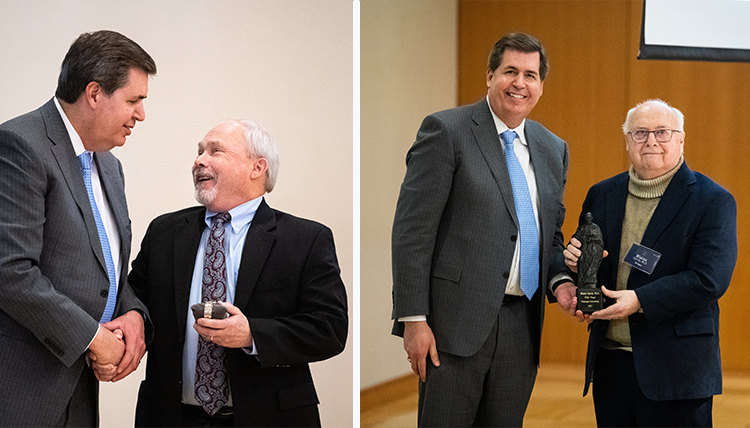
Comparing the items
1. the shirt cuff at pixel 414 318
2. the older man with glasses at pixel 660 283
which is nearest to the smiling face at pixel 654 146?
the older man with glasses at pixel 660 283

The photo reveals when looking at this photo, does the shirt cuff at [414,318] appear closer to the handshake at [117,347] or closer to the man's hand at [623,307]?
Result: the man's hand at [623,307]

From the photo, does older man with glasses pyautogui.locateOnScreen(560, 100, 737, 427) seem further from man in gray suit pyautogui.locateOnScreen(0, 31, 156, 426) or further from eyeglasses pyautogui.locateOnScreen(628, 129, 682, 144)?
man in gray suit pyautogui.locateOnScreen(0, 31, 156, 426)

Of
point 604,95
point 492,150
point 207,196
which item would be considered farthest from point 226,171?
point 604,95

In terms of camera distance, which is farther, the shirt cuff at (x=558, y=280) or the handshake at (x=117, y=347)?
the shirt cuff at (x=558, y=280)

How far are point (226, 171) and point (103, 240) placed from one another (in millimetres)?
502

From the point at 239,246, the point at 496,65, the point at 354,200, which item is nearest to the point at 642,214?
the point at 496,65

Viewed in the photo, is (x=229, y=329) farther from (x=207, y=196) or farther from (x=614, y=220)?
(x=614, y=220)

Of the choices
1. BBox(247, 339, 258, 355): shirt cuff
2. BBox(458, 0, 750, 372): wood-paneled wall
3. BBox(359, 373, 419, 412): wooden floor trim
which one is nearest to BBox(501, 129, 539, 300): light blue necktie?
BBox(247, 339, 258, 355): shirt cuff

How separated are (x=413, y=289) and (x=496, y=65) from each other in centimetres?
98

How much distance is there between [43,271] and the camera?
1.99 metres

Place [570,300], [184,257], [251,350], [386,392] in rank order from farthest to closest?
[386,392], [570,300], [184,257], [251,350]

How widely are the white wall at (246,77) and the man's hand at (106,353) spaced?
132 centimetres

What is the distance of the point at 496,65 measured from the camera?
2.62m

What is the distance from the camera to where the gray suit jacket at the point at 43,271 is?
1.88 m
